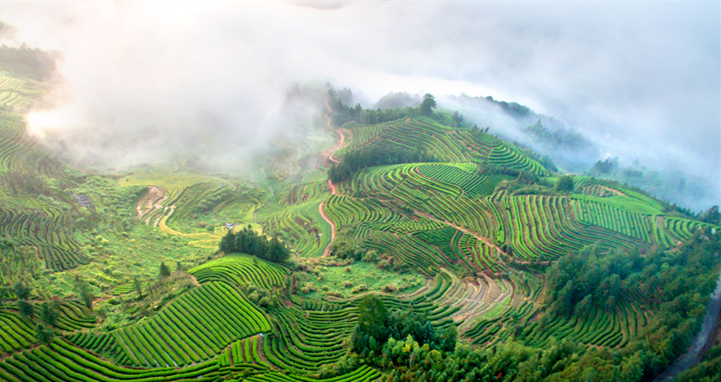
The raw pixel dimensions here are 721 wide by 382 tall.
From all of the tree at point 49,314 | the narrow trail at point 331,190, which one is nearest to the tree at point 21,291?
the tree at point 49,314

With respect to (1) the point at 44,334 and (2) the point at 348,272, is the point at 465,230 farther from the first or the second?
(1) the point at 44,334

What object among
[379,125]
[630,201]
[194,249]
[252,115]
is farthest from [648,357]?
[252,115]

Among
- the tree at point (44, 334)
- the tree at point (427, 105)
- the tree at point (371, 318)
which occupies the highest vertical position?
the tree at point (427, 105)

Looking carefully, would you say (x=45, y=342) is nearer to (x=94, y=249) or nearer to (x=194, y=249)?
(x=94, y=249)

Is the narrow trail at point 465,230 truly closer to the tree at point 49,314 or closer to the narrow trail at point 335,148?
the narrow trail at point 335,148

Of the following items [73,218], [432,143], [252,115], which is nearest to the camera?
[73,218]
